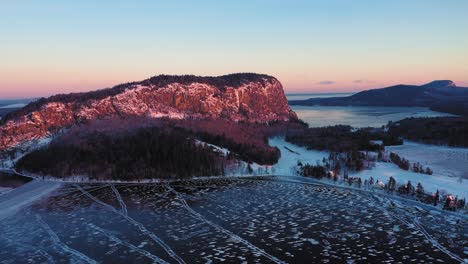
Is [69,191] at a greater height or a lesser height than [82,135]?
lesser

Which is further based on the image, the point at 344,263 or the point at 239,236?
the point at 239,236

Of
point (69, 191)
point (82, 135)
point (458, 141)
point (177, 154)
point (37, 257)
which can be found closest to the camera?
point (37, 257)

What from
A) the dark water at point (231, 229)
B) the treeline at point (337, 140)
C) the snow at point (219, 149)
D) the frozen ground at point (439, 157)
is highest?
the snow at point (219, 149)

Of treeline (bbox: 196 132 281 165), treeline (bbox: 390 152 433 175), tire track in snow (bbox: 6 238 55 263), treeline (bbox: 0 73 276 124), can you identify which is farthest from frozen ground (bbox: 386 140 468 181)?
treeline (bbox: 0 73 276 124)

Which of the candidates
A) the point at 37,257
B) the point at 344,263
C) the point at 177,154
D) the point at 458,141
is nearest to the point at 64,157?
the point at 177,154

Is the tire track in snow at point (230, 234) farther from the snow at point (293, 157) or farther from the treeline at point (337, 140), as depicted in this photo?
the treeline at point (337, 140)

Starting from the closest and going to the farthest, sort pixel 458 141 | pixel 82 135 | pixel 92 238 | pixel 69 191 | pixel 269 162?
pixel 92 238 < pixel 69 191 < pixel 269 162 < pixel 82 135 < pixel 458 141

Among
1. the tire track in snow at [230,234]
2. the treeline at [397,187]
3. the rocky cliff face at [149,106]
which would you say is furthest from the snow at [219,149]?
the rocky cliff face at [149,106]

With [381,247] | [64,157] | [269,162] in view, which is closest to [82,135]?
[64,157]

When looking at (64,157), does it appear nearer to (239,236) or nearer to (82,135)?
(82,135)
